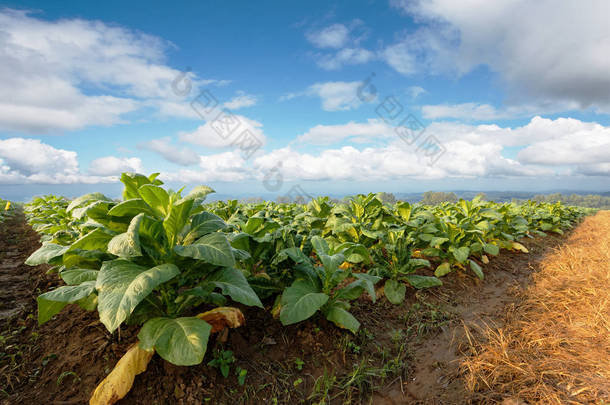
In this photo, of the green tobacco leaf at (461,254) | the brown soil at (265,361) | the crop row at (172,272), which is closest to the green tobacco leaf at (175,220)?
the crop row at (172,272)

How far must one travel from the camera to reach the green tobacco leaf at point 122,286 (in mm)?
1701

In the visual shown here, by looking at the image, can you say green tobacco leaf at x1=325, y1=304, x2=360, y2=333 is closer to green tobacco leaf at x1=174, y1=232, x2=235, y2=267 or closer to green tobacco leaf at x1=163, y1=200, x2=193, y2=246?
green tobacco leaf at x1=174, y1=232, x2=235, y2=267

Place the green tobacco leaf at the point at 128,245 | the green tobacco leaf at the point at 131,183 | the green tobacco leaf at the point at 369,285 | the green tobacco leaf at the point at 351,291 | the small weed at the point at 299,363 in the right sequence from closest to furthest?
the green tobacco leaf at the point at 128,245
the green tobacco leaf at the point at 131,183
the small weed at the point at 299,363
the green tobacco leaf at the point at 369,285
the green tobacco leaf at the point at 351,291

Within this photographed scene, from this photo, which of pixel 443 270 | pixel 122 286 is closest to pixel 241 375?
pixel 122 286

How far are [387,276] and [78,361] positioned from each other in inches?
151

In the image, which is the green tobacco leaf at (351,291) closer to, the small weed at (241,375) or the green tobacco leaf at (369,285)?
the green tobacco leaf at (369,285)

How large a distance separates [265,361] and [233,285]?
35.2 inches

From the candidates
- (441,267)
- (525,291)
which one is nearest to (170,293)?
(441,267)

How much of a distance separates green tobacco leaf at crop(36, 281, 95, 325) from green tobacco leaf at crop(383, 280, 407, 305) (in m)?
3.46

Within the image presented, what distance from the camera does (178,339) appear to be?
6.59ft

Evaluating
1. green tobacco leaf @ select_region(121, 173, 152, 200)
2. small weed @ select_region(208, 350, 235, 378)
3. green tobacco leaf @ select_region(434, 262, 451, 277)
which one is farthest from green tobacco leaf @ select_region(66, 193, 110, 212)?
green tobacco leaf @ select_region(434, 262, 451, 277)

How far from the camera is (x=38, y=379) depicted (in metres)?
2.25

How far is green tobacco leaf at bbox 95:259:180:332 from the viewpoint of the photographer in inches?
67.0

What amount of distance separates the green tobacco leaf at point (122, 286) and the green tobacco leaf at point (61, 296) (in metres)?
0.26
